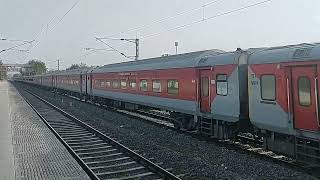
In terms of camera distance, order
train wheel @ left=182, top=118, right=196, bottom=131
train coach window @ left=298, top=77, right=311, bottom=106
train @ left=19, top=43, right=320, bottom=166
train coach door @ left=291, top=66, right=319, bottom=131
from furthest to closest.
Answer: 1. train wheel @ left=182, top=118, right=196, bottom=131
2. train @ left=19, top=43, right=320, bottom=166
3. train coach window @ left=298, top=77, right=311, bottom=106
4. train coach door @ left=291, top=66, right=319, bottom=131

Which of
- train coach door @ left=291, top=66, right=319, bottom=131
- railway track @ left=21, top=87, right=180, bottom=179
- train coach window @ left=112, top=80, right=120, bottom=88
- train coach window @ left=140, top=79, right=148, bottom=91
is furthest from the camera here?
train coach window @ left=112, top=80, right=120, bottom=88

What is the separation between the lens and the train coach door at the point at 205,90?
15.9 meters

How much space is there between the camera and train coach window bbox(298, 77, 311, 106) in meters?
10.5

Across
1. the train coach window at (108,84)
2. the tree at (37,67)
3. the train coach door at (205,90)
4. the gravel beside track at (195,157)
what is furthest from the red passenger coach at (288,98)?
the tree at (37,67)

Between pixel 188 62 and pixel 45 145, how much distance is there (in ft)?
22.8

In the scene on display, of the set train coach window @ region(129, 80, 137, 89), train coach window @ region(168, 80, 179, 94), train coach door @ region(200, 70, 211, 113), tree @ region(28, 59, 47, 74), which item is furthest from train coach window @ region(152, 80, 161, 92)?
tree @ region(28, 59, 47, 74)

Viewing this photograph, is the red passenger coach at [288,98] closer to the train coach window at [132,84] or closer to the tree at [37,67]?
the train coach window at [132,84]

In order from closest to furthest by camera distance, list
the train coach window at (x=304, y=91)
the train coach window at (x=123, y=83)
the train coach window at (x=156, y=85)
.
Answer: the train coach window at (x=304, y=91), the train coach window at (x=156, y=85), the train coach window at (x=123, y=83)

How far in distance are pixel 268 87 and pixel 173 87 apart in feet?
25.7

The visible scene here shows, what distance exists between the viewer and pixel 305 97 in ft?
34.9

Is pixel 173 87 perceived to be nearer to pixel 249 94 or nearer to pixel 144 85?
pixel 144 85

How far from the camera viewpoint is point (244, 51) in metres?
14.0

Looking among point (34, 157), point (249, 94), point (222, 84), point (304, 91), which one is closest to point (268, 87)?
point (249, 94)

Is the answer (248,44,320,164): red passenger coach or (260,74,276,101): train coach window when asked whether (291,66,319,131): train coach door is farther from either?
(260,74,276,101): train coach window
